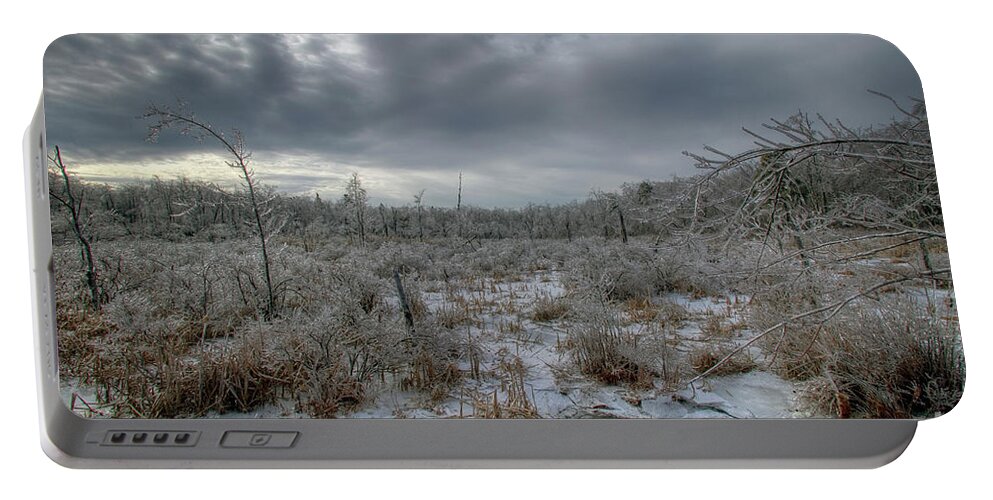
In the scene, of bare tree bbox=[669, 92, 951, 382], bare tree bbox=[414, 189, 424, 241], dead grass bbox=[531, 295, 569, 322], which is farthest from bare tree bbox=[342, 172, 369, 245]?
bare tree bbox=[669, 92, 951, 382]

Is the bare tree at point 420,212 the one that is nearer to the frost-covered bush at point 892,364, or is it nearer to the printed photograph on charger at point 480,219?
the printed photograph on charger at point 480,219

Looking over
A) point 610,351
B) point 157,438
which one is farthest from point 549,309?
point 157,438

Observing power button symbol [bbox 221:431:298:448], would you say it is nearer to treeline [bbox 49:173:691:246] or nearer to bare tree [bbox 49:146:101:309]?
treeline [bbox 49:173:691:246]

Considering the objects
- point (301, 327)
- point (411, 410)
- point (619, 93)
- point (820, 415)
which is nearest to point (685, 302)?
point (820, 415)

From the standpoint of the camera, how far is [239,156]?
1.90 metres

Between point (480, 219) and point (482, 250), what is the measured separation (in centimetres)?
14

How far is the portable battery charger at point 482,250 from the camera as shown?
5.98 ft

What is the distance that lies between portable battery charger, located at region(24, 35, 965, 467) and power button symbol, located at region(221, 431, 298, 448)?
12 millimetres

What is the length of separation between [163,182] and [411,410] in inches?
53.8

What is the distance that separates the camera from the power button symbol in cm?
183

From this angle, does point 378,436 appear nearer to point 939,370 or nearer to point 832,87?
point 939,370

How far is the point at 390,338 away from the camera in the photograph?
1.91m

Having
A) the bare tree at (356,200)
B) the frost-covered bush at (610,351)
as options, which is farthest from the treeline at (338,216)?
the frost-covered bush at (610,351)

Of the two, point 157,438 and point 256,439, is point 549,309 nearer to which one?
point 256,439
